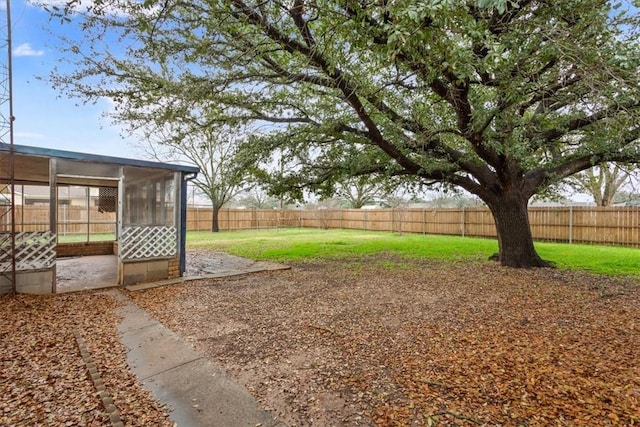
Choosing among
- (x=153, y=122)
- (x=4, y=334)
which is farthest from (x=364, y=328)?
(x=153, y=122)

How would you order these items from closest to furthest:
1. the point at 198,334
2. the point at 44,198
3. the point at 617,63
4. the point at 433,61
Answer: the point at 617,63 < the point at 433,61 < the point at 198,334 < the point at 44,198

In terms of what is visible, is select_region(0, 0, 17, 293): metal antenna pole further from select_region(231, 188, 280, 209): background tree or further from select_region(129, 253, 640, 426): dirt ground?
select_region(231, 188, 280, 209): background tree

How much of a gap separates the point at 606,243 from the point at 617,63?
11.6 metres

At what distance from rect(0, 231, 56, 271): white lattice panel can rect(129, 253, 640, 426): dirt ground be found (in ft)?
4.51

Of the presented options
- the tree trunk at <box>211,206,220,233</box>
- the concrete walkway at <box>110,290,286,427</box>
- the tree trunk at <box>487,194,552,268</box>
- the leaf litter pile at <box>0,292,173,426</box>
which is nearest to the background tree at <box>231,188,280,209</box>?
the tree trunk at <box>211,206,220,233</box>

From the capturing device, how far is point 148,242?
224 inches

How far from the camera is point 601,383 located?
2264 mm

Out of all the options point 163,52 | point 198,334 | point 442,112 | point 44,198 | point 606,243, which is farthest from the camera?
point 44,198

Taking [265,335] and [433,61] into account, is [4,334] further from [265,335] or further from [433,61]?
Result: [433,61]

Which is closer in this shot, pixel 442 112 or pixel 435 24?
pixel 435 24

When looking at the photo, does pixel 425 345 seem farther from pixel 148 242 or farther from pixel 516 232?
pixel 516 232

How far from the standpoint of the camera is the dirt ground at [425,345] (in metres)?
2.04

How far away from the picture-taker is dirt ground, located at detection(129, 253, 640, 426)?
2.04 meters

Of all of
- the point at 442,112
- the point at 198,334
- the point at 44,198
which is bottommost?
the point at 198,334
